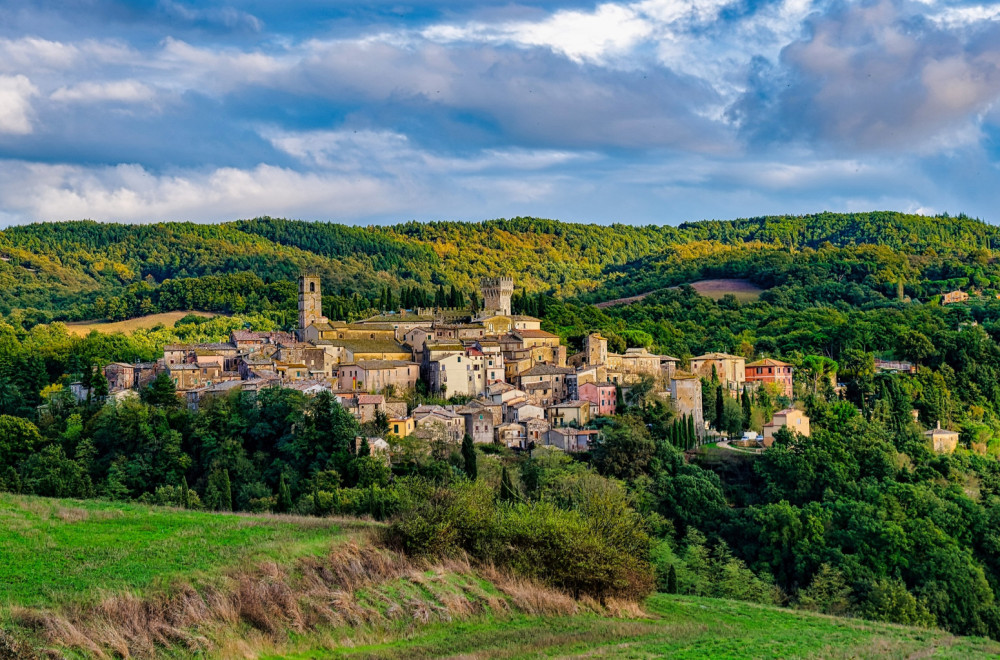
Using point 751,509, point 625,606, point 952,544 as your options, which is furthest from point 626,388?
point 625,606

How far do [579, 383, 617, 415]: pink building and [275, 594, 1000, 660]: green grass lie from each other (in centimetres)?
2187

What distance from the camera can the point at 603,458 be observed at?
4650 centimetres

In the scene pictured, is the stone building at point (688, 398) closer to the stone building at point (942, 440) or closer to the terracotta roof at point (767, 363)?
the terracotta roof at point (767, 363)

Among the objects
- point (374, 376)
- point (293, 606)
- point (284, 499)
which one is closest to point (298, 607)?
point (293, 606)

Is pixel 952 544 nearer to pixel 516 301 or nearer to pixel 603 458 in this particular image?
pixel 603 458

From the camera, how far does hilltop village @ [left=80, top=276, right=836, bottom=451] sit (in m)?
48.7

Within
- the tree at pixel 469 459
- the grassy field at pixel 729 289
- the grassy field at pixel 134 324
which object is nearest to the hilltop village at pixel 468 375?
the tree at pixel 469 459

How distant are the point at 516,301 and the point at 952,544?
36.0m

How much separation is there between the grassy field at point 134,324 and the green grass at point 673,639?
2424 inches

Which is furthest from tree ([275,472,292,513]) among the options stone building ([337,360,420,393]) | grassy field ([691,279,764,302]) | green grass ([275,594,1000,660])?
grassy field ([691,279,764,302])

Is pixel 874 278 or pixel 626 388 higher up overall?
pixel 874 278

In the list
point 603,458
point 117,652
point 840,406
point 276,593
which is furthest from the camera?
point 840,406

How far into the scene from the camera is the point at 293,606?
893 inches

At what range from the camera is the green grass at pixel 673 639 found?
2281 centimetres
